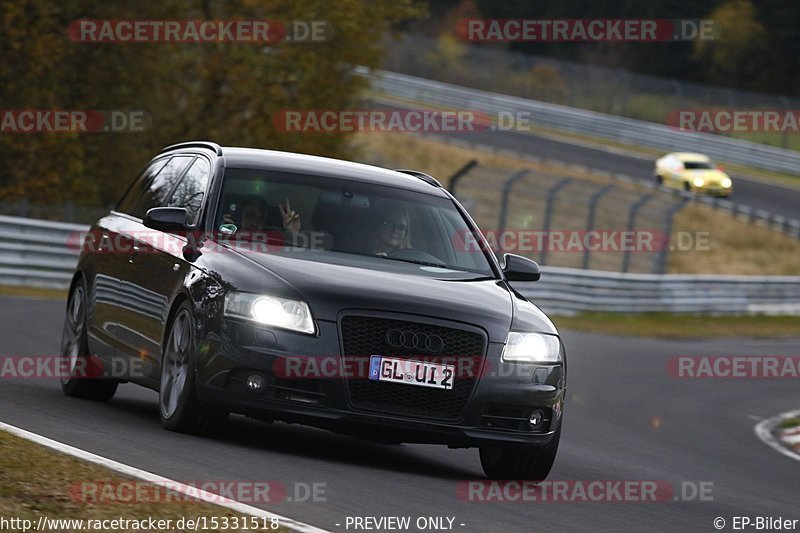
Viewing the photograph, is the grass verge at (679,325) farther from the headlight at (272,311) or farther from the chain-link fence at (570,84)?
the chain-link fence at (570,84)

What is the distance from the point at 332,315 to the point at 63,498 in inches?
90.3

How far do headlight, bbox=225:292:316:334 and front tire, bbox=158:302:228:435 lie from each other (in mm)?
357

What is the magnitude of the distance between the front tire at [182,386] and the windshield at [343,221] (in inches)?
23.6

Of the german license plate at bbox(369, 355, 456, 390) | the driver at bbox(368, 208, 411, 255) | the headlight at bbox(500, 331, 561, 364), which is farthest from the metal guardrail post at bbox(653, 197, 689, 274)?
the german license plate at bbox(369, 355, 456, 390)

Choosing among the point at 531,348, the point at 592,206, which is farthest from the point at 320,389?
the point at 592,206

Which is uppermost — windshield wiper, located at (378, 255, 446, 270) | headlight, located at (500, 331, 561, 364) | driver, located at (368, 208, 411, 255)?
driver, located at (368, 208, 411, 255)

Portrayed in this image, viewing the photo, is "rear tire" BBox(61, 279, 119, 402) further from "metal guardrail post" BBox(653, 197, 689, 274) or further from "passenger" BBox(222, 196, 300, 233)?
"metal guardrail post" BBox(653, 197, 689, 274)

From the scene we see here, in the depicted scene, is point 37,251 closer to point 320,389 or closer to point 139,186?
point 139,186

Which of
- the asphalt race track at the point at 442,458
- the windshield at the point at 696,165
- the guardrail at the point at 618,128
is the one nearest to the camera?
the asphalt race track at the point at 442,458

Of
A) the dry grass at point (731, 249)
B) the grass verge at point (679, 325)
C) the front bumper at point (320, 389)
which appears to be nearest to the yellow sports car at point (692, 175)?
the dry grass at point (731, 249)

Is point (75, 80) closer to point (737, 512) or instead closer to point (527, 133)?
point (737, 512)

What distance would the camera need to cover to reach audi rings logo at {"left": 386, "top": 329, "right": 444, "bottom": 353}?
324 inches

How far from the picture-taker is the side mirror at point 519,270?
9758mm

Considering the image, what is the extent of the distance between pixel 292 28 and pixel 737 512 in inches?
827
